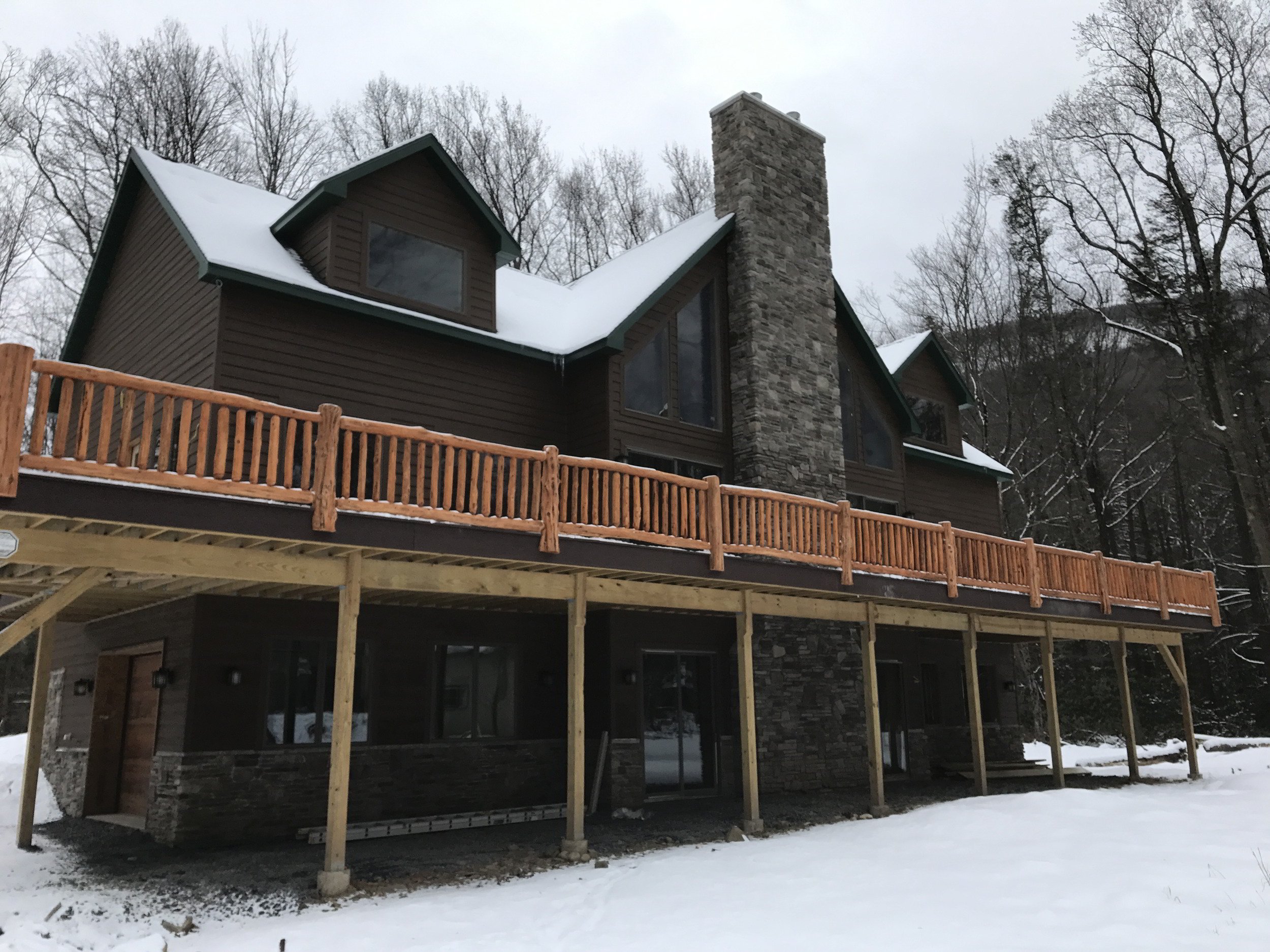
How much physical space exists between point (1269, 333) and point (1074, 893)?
23569 millimetres

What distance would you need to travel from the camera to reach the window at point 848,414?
19.0 metres

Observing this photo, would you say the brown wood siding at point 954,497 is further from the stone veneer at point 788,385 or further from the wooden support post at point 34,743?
the wooden support post at point 34,743

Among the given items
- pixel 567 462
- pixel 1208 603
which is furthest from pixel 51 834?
pixel 1208 603

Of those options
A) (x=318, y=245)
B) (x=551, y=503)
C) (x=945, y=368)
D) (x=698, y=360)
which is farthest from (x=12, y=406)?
(x=945, y=368)

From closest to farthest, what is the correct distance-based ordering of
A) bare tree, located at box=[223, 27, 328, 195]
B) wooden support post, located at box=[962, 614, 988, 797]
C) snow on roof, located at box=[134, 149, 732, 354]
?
snow on roof, located at box=[134, 149, 732, 354], wooden support post, located at box=[962, 614, 988, 797], bare tree, located at box=[223, 27, 328, 195]

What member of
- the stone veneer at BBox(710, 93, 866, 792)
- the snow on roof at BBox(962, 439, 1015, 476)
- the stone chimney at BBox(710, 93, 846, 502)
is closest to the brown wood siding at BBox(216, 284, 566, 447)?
the stone chimney at BBox(710, 93, 846, 502)

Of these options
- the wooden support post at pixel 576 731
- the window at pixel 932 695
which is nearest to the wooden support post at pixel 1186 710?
the window at pixel 932 695

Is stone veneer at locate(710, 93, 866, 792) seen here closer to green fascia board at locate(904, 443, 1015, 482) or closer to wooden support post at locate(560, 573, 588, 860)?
green fascia board at locate(904, 443, 1015, 482)

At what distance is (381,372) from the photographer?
44.4ft

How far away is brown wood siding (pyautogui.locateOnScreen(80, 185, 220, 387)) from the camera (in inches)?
496

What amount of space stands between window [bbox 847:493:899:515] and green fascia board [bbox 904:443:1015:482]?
1.52 metres

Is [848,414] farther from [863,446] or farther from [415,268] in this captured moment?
[415,268]

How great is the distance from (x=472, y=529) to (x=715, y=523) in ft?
10.9

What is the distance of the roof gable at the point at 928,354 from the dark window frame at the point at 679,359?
18.6 ft
